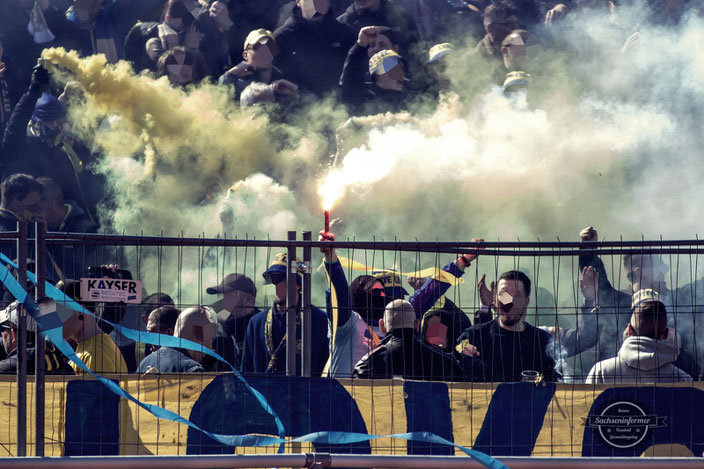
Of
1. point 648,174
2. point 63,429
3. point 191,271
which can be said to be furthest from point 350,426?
point 648,174

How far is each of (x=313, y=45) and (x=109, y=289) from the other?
7.72 metres

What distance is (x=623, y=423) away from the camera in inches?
171

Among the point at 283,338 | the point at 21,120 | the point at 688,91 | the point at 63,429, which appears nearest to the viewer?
the point at 63,429

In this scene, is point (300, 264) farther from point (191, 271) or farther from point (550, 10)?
point (550, 10)

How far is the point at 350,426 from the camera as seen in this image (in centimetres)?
429

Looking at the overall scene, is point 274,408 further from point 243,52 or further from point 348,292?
point 243,52

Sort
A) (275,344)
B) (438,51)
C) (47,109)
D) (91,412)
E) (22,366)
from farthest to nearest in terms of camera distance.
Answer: (438,51), (47,109), (275,344), (91,412), (22,366)

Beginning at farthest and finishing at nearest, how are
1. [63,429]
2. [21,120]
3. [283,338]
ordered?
[21,120] < [283,338] < [63,429]

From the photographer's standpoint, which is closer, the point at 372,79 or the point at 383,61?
the point at 383,61

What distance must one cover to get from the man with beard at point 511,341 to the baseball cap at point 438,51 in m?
6.64

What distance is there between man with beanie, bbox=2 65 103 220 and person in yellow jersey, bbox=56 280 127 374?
22.0 ft

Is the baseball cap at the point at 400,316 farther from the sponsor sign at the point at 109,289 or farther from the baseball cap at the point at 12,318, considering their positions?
the baseball cap at the point at 12,318

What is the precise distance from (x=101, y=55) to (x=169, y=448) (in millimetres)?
8490

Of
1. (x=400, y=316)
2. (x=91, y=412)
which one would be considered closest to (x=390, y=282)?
(x=400, y=316)
